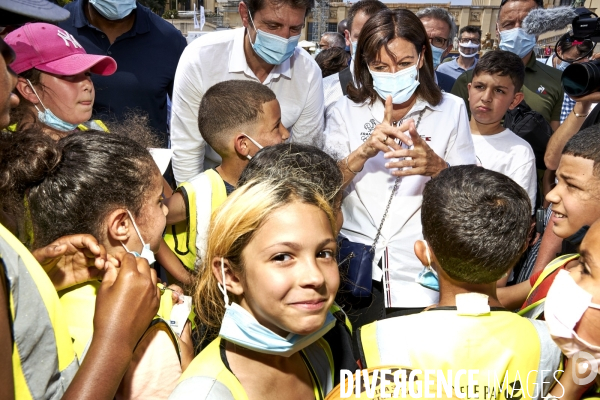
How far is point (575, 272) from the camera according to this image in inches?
69.6

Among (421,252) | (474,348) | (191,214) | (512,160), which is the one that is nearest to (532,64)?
(512,160)

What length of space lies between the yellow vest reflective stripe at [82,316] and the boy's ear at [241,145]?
3.67ft

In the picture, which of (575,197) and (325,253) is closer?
(325,253)

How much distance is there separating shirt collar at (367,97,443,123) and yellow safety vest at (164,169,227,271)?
0.98 m

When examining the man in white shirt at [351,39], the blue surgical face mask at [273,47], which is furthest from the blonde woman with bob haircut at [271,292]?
the man in white shirt at [351,39]

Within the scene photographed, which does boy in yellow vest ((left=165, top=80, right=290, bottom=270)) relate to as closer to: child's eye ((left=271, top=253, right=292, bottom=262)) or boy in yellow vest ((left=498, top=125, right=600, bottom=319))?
child's eye ((left=271, top=253, right=292, bottom=262))

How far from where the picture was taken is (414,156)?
8.45 ft

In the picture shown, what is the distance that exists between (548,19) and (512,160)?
62.0 inches

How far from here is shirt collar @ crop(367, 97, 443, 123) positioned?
2.93 meters

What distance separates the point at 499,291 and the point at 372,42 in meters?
1.49

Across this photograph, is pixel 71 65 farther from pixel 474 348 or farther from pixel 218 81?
pixel 474 348

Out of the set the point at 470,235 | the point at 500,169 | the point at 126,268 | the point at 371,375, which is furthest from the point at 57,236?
the point at 500,169

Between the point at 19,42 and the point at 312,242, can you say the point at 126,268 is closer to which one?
the point at 312,242

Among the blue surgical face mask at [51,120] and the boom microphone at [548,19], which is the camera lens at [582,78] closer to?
the boom microphone at [548,19]
